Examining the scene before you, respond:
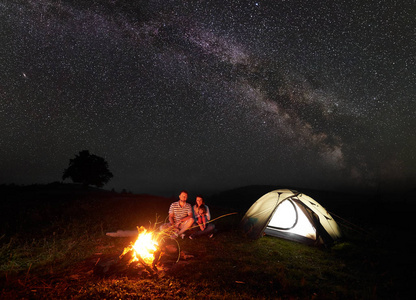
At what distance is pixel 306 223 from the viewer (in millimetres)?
10547

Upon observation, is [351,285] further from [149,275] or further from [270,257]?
[149,275]

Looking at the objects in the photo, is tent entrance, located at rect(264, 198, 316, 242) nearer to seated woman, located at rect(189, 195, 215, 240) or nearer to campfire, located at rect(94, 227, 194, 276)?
seated woman, located at rect(189, 195, 215, 240)

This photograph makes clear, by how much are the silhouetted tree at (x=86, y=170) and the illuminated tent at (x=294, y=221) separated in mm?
35418

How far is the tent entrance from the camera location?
10.1 meters

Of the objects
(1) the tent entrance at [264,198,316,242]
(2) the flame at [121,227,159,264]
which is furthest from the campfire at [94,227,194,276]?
(1) the tent entrance at [264,198,316,242]

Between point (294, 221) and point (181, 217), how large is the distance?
532cm

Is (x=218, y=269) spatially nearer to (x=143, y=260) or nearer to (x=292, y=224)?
(x=143, y=260)

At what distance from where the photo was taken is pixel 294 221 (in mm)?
11016

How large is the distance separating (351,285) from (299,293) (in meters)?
1.67

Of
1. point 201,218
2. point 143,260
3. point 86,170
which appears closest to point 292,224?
point 201,218

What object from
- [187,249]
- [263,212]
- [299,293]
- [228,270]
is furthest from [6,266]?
[263,212]

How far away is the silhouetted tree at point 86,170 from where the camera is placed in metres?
39.0

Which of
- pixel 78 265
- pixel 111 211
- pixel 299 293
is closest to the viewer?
pixel 299 293

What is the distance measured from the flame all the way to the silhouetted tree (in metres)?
36.8
